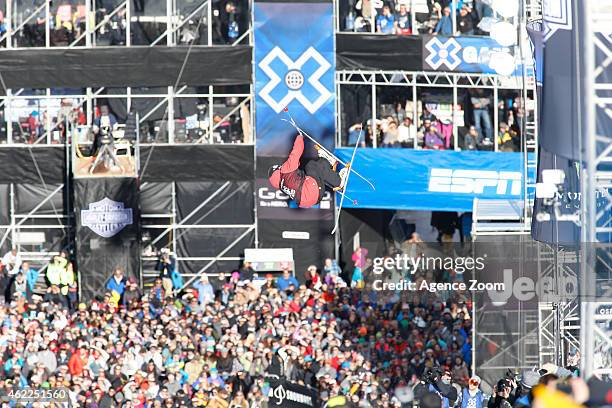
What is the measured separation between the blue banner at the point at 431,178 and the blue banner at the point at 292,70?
1.11 meters

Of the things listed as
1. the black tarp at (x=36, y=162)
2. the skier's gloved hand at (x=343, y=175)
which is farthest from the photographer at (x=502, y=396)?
the black tarp at (x=36, y=162)

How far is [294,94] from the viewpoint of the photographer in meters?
31.8

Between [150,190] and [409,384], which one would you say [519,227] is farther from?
[150,190]

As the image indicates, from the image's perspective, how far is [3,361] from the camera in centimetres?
2650

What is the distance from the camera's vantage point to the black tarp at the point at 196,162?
32.0m

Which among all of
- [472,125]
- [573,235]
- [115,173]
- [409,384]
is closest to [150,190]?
[115,173]

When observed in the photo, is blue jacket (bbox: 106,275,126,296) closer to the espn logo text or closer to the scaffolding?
the scaffolding

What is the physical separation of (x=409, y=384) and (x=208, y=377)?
323 centimetres

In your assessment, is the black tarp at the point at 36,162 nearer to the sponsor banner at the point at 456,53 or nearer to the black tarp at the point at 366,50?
the black tarp at the point at 366,50

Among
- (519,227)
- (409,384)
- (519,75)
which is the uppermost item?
(519,75)

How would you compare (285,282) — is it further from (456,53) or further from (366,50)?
(456,53)

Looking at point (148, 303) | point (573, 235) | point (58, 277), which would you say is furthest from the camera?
point (58, 277)

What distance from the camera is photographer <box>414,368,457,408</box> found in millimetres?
23234

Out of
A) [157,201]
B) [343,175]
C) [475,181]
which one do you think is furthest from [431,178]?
[343,175]
